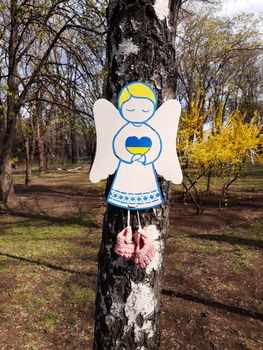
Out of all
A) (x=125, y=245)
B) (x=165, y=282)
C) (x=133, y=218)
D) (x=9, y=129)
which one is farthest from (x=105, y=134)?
(x=9, y=129)

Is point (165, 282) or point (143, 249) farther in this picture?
point (165, 282)

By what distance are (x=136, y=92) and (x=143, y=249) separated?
730 millimetres

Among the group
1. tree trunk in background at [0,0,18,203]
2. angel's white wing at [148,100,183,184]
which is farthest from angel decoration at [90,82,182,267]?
tree trunk in background at [0,0,18,203]

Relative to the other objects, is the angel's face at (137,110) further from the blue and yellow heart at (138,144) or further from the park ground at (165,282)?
the park ground at (165,282)

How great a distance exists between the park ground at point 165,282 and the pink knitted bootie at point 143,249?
2.66 meters

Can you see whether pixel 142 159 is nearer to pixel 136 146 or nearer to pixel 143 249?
pixel 136 146

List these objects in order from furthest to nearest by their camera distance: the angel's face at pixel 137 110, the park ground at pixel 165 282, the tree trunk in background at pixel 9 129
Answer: the tree trunk in background at pixel 9 129
the park ground at pixel 165 282
the angel's face at pixel 137 110

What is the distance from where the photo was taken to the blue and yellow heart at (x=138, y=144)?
126cm

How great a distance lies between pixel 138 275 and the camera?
1.35 m

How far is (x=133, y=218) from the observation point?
1.32 metres

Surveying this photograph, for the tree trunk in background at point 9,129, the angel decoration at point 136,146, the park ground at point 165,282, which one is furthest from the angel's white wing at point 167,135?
the tree trunk in background at point 9,129

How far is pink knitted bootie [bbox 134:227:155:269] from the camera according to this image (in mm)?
1263

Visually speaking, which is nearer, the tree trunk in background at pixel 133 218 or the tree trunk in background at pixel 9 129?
the tree trunk in background at pixel 133 218

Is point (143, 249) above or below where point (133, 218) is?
below
